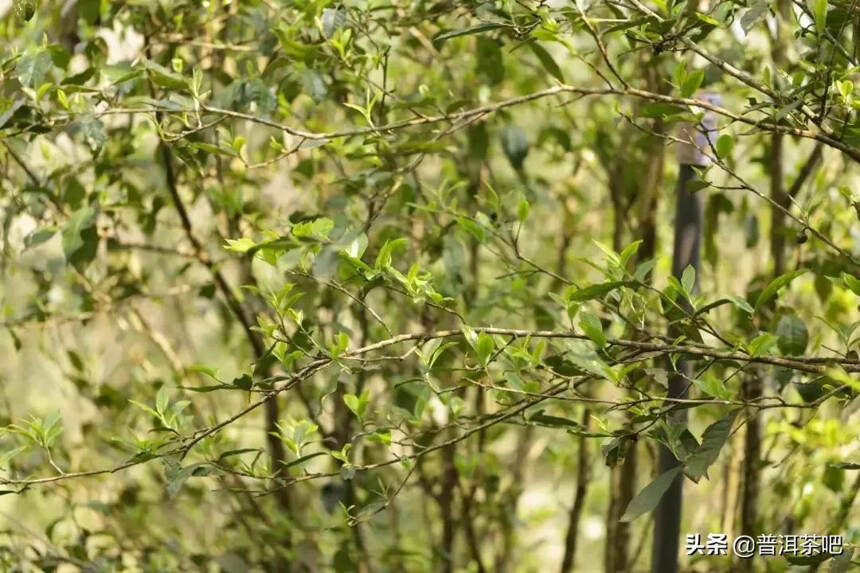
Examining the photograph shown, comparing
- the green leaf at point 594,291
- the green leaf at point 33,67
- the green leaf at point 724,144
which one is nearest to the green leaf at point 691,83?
the green leaf at point 724,144

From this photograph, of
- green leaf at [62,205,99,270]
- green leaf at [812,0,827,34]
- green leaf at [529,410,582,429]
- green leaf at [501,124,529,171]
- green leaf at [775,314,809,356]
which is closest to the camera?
green leaf at [812,0,827,34]

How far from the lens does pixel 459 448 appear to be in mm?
1688

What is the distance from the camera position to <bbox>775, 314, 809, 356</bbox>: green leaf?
0.99m

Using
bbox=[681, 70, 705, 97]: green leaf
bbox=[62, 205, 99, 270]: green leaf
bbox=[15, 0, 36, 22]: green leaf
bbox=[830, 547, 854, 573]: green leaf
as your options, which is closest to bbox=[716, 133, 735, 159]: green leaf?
bbox=[681, 70, 705, 97]: green leaf

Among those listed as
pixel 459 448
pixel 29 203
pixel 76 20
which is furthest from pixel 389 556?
pixel 76 20

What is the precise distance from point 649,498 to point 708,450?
57 mm

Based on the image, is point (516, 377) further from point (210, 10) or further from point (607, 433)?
point (210, 10)

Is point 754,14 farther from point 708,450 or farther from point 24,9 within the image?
point 24,9

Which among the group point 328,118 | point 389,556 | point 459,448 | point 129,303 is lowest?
point 389,556

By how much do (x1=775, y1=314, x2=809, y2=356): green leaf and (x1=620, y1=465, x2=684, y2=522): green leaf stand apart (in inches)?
8.4

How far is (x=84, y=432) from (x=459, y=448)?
0.56 meters

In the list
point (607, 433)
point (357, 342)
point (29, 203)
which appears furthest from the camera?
point (357, 342)

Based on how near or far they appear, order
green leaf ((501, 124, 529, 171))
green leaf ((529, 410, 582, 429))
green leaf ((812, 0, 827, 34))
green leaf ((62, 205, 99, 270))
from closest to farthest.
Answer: green leaf ((812, 0, 827, 34)), green leaf ((529, 410, 582, 429)), green leaf ((62, 205, 99, 270)), green leaf ((501, 124, 529, 171))

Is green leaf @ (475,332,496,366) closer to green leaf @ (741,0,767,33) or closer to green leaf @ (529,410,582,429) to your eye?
green leaf @ (529,410,582,429)
